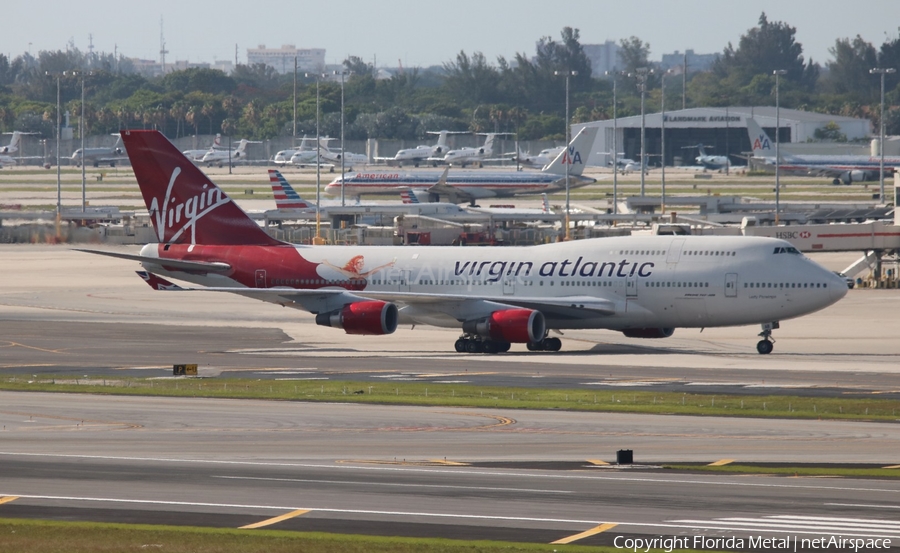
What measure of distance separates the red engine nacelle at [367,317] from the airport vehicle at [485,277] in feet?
0.17

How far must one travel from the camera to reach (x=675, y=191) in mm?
187000

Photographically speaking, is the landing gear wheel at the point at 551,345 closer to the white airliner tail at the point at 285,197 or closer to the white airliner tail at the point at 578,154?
the white airliner tail at the point at 285,197

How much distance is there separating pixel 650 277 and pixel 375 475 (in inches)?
1074

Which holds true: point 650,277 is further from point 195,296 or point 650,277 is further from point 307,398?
point 195,296

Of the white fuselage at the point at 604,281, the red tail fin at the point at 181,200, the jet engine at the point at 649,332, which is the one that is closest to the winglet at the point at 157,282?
the white fuselage at the point at 604,281

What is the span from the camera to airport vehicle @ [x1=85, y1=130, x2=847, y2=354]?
2048 inches

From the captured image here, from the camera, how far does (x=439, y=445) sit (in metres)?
31.9

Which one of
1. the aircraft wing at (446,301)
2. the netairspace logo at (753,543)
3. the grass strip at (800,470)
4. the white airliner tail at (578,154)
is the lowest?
the grass strip at (800,470)

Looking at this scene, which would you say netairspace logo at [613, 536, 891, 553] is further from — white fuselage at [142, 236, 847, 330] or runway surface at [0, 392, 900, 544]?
white fuselage at [142, 236, 847, 330]

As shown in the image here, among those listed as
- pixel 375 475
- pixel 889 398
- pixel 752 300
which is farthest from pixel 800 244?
pixel 375 475

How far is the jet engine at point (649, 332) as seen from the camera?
54.9m

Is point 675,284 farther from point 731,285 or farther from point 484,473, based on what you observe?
point 484,473

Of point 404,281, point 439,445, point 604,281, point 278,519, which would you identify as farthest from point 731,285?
point 278,519

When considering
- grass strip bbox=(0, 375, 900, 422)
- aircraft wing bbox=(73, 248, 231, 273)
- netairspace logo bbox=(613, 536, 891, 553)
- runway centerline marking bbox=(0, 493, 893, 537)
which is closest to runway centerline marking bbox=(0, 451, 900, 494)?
runway centerline marking bbox=(0, 493, 893, 537)
